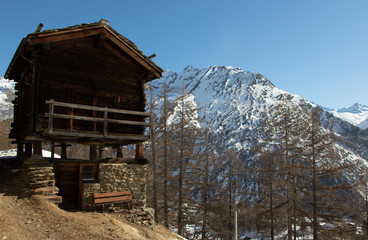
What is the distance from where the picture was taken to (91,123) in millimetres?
12828

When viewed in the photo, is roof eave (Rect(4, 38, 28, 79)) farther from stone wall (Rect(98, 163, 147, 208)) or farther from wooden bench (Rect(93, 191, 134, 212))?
wooden bench (Rect(93, 191, 134, 212))

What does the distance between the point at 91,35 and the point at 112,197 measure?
740cm

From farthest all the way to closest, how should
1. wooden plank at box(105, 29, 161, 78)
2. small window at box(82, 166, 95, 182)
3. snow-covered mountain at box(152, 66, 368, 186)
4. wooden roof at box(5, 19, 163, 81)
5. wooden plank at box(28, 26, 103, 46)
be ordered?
snow-covered mountain at box(152, 66, 368, 186), small window at box(82, 166, 95, 182), wooden plank at box(105, 29, 161, 78), wooden roof at box(5, 19, 163, 81), wooden plank at box(28, 26, 103, 46)

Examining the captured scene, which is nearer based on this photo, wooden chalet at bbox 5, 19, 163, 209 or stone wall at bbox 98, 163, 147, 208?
wooden chalet at bbox 5, 19, 163, 209

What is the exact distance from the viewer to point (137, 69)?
14516 millimetres

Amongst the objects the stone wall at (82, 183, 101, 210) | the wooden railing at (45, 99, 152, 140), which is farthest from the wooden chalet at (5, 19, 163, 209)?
the stone wall at (82, 183, 101, 210)

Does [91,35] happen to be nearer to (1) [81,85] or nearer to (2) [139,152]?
(1) [81,85]

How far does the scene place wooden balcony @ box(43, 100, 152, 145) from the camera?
37.0 ft

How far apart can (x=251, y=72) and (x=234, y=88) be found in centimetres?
2367

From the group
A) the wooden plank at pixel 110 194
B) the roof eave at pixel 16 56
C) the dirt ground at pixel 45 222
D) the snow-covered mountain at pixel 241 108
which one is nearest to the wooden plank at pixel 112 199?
the wooden plank at pixel 110 194

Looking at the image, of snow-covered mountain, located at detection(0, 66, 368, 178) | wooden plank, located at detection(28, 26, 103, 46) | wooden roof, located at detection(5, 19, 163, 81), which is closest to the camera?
wooden plank, located at detection(28, 26, 103, 46)

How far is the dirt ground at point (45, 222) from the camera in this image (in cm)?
842

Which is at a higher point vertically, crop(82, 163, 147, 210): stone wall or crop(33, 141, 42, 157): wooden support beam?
crop(33, 141, 42, 157): wooden support beam

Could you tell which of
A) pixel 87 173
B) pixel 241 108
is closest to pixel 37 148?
pixel 87 173
